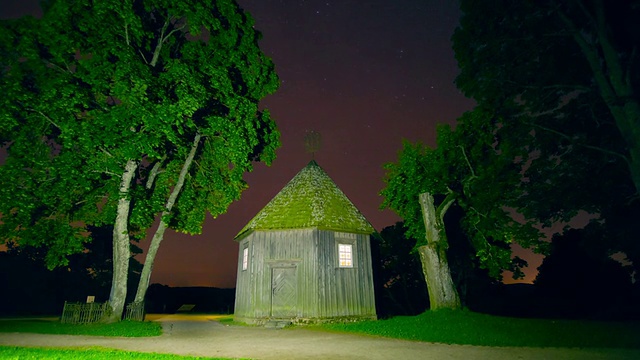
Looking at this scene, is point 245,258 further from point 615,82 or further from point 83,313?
point 615,82

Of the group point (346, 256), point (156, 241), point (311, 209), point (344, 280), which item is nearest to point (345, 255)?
point (346, 256)

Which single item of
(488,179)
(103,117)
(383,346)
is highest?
(103,117)

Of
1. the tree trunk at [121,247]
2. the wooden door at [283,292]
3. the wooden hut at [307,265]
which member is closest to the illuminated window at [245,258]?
the wooden hut at [307,265]

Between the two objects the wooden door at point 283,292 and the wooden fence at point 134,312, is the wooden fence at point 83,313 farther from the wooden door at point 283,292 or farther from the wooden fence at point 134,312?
the wooden door at point 283,292

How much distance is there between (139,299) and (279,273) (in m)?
7.54

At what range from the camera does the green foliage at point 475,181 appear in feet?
62.8

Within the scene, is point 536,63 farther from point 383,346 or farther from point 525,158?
point 383,346

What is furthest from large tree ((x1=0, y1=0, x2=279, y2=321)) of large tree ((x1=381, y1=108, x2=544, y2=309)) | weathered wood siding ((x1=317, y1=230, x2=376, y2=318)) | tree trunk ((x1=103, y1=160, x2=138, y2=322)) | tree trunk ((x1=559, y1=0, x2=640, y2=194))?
tree trunk ((x1=559, y1=0, x2=640, y2=194))

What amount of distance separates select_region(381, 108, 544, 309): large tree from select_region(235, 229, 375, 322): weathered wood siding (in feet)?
12.8

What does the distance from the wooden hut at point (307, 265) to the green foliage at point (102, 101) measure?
14.1ft

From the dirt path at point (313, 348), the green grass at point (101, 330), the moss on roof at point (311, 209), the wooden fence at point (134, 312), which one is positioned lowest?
the dirt path at point (313, 348)

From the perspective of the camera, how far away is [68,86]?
16.0m

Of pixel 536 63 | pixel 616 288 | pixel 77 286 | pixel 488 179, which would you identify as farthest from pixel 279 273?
pixel 616 288

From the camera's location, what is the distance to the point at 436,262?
63.3ft
